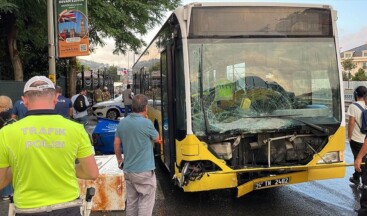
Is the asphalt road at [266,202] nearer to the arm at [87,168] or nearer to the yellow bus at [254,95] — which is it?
the yellow bus at [254,95]

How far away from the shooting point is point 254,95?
5.89 m

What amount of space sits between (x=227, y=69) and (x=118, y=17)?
11856mm

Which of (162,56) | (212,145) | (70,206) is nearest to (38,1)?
(162,56)

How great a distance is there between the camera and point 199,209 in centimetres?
634

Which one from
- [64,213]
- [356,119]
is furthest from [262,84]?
[64,213]

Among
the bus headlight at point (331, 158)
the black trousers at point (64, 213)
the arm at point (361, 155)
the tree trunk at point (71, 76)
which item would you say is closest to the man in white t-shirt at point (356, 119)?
the bus headlight at point (331, 158)

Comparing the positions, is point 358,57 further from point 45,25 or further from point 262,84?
point 262,84

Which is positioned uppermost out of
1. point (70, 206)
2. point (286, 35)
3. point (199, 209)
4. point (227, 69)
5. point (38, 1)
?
point (38, 1)

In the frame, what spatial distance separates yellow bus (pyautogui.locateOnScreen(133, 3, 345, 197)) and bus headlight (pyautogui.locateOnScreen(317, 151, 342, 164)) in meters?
0.01

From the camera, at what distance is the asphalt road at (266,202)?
6.14m

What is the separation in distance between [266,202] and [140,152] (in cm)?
285

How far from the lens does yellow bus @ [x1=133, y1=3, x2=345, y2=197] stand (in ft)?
18.7

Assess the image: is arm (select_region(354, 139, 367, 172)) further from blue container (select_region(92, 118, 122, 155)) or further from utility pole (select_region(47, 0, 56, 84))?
utility pole (select_region(47, 0, 56, 84))

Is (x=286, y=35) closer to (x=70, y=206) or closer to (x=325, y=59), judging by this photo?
(x=325, y=59)
